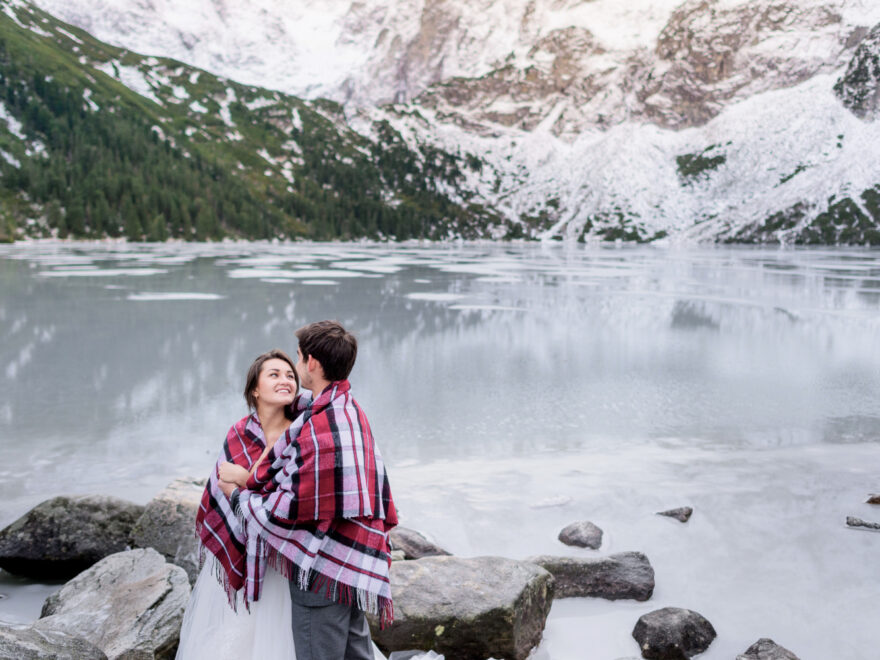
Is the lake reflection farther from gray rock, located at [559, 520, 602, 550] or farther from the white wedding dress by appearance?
the white wedding dress

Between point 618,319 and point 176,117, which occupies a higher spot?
point 176,117

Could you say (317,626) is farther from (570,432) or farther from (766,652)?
(570,432)

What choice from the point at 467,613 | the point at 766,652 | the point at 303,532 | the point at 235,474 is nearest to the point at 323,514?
the point at 303,532

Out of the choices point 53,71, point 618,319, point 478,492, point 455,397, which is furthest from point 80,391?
point 53,71

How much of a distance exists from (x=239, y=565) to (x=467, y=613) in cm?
231

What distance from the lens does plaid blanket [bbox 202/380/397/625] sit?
11.2 ft

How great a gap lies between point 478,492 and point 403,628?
11.9 ft

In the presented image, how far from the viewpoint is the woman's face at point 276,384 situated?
12.6 ft

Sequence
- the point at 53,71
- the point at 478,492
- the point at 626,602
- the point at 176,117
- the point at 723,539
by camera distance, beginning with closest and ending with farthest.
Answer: the point at 626,602 < the point at 723,539 < the point at 478,492 < the point at 53,71 < the point at 176,117

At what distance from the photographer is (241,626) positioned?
3.69 m

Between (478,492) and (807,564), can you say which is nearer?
(807,564)

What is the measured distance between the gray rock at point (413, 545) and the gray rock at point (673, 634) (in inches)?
83.3

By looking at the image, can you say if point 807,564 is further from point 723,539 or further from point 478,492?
point 478,492

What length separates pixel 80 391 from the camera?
13.1 meters
